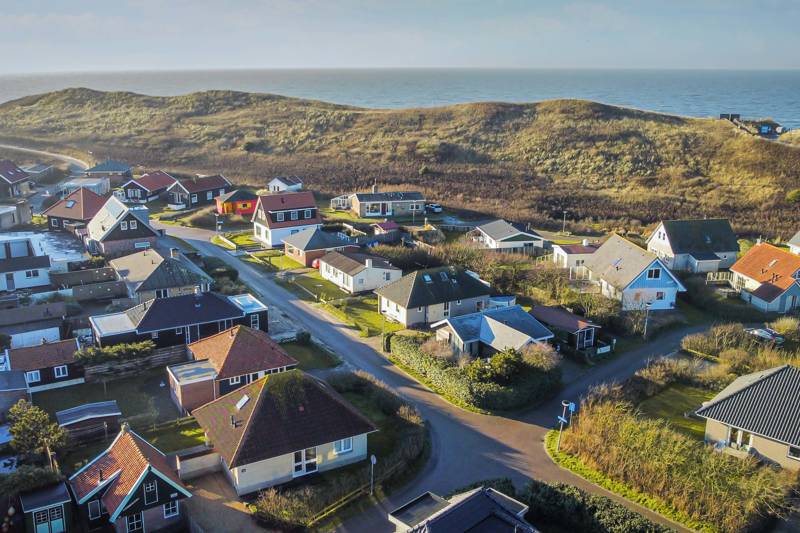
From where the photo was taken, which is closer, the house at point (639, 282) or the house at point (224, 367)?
the house at point (224, 367)

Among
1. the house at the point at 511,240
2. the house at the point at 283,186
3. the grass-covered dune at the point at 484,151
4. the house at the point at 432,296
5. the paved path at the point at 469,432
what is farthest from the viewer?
the grass-covered dune at the point at 484,151

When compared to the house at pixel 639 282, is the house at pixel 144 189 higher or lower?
higher

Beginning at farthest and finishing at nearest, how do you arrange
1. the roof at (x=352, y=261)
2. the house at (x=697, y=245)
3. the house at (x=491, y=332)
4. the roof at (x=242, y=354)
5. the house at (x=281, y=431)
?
the house at (x=697, y=245), the roof at (x=352, y=261), the house at (x=491, y=332), the roof at (x=242, y=354), the house at (x=281, y=431)

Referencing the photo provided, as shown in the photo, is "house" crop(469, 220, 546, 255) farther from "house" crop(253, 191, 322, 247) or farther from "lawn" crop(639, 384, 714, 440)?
"lawn" crop(639, 384, 714, 440)

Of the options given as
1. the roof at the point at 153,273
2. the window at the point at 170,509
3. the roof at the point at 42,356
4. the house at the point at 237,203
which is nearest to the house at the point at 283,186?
the house at the point at 237,203

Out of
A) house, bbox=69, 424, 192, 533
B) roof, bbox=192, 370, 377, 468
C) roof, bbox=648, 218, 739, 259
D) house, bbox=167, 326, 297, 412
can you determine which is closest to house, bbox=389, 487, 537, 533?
roof, bbox=192, 370, 377, 468

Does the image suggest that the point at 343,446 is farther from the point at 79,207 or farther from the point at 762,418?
the point at 79,207

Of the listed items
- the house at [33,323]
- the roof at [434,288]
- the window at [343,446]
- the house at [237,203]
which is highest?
the house at [237,203]

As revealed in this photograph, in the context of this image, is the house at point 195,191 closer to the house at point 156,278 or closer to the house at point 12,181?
the house at point 12,181
